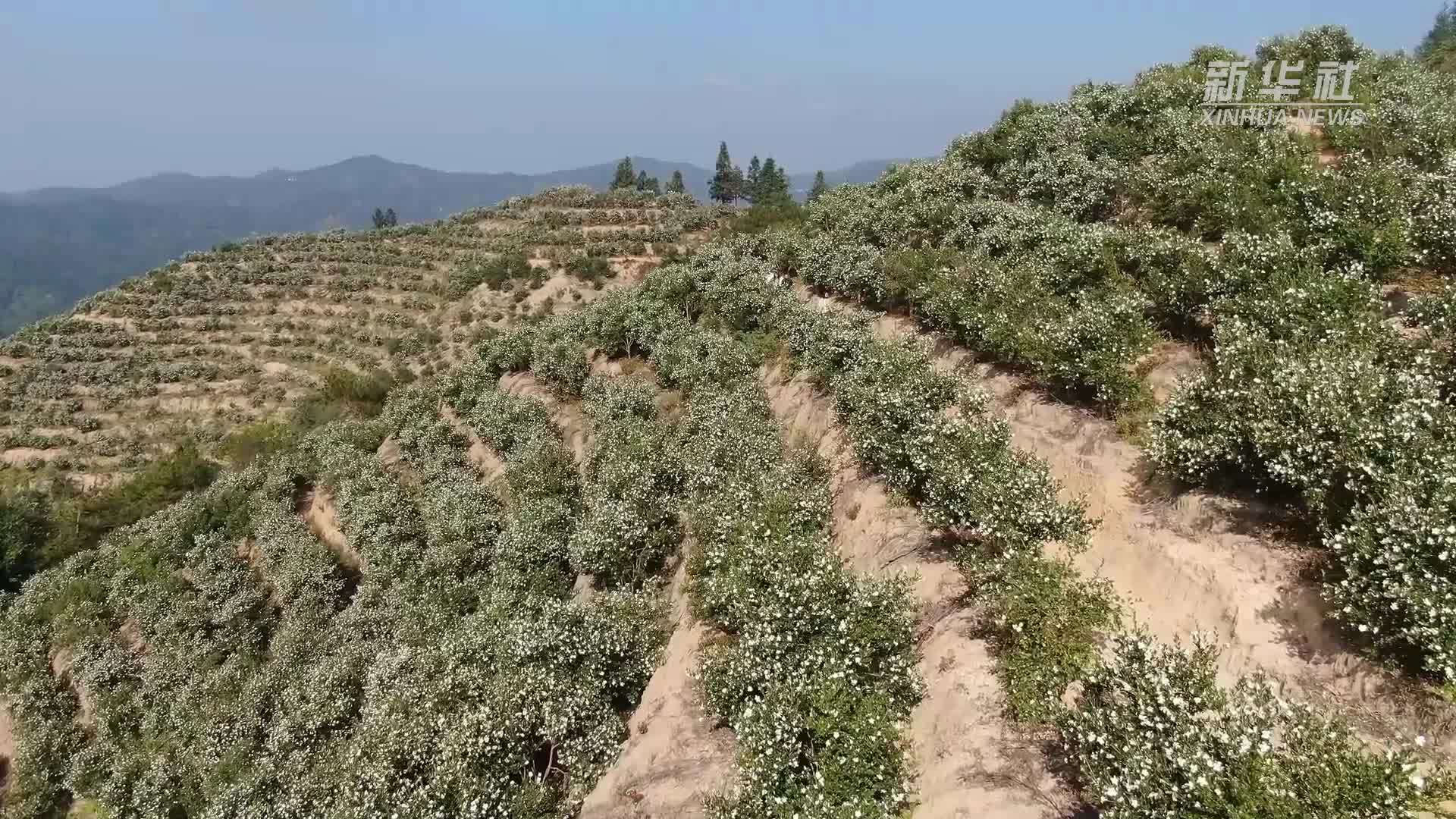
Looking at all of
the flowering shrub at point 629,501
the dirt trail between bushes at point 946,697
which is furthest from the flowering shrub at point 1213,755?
the flowering shrub at point 629,501

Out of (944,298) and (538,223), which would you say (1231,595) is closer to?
(944,298)

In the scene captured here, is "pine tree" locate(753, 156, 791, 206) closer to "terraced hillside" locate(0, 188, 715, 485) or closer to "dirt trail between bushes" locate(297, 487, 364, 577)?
"terraced hillside" locate(0, 188, 715, 485)

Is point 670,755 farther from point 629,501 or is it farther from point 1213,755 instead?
point 1213,755

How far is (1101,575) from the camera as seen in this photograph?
12.3 metres

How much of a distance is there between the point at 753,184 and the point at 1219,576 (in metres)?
130

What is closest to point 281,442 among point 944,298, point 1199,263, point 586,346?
point 586,346

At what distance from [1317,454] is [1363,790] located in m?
5.79

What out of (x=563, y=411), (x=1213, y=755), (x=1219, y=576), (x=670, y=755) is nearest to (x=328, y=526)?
(x=563, y=411)

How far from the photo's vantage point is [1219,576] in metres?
11.1

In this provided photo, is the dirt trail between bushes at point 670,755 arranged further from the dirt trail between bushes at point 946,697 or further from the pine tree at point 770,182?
the pine tree at point 770,182

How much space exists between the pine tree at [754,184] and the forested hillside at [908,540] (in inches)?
3769

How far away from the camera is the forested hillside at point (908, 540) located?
913 centimetres

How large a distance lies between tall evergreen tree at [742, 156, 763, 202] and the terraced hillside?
140ft

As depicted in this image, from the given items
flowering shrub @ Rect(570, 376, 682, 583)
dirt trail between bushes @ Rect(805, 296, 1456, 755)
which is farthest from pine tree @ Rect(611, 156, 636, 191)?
dirt trail between bushes @ Rect(805, 296, 1456, 755)
